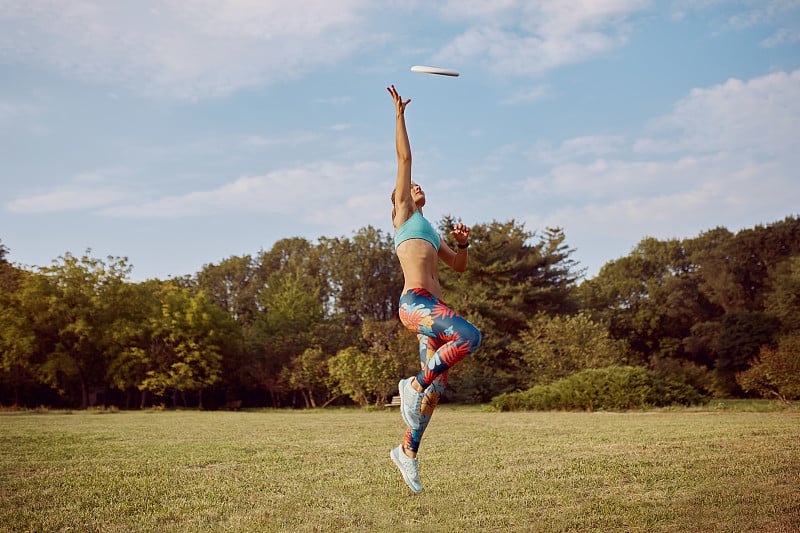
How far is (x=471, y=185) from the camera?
15438 millimetres

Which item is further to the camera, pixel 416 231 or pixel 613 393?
pixel 613 393

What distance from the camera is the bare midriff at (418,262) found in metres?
5.88

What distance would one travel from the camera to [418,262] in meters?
5.88

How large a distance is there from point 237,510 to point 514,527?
244cm

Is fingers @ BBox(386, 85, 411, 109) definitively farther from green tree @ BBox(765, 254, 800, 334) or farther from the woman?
green tree @ BBox(765, 254, 800, 334)

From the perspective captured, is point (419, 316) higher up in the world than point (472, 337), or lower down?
higher up

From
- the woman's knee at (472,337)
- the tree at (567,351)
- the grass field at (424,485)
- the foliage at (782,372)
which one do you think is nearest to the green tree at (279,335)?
the tree at (567,351)

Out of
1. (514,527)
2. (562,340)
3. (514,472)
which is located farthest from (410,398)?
(562,340)

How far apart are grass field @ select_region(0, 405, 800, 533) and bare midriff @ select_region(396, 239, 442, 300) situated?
199cm

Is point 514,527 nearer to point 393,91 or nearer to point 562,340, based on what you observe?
point 393,91

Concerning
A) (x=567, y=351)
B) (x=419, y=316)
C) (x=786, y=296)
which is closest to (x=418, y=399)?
(x=419, y=316)

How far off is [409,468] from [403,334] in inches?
1101

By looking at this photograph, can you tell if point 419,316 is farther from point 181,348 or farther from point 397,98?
point 181,348

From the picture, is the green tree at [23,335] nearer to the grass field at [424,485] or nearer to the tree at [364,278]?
the grass field at [424,485]
